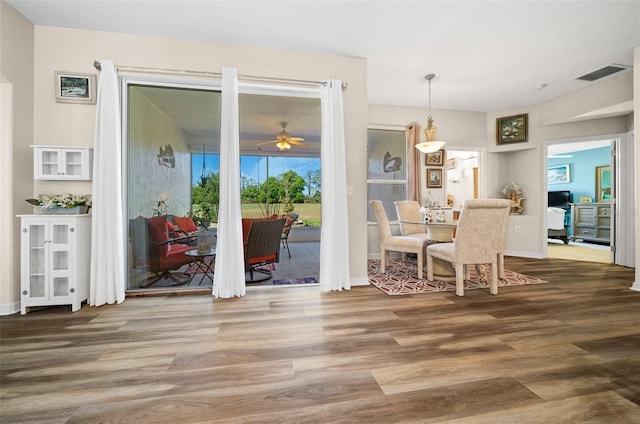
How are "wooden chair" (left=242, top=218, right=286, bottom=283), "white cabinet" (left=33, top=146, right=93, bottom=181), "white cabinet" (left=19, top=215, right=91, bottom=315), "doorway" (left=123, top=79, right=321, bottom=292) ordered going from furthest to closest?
1. "wooden chair" (left=242, top=218, right=286, bottom=283)
2. "doorway" (left=123, top=79, right=321, bottom=292)
3. "white cabinet" (left=33, top=146, right=93, bottom=181)
4. "white cabinet" (left=19, top=215, right=91, bottom=315)

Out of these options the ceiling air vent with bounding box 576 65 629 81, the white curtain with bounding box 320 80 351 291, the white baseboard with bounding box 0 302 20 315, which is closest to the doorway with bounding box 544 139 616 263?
the ceiling air vent with bounding box 576 65 629 81

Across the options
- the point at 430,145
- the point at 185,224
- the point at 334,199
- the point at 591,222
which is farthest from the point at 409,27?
the point at 591,222

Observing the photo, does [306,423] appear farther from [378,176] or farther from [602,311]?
[378,176]

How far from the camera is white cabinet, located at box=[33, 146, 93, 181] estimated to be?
2594 mm

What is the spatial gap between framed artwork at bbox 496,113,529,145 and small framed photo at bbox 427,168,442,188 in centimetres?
140

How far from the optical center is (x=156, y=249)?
3.11 meters

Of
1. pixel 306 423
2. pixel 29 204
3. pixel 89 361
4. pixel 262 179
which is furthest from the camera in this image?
pixel 262 179

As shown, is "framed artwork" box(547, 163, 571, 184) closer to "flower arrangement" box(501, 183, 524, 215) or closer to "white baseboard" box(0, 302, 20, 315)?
"flower arrangement" box(501, 183, 524, 215)

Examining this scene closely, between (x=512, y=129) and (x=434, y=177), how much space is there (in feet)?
5.89

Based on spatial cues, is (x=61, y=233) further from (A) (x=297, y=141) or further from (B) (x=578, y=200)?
(B) (x=578, y=200)

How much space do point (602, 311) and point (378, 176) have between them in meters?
3.50

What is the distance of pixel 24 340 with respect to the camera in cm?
200

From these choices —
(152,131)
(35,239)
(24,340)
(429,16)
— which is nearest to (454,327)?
(429,16)

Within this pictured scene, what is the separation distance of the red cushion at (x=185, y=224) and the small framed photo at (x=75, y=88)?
4.84ft
